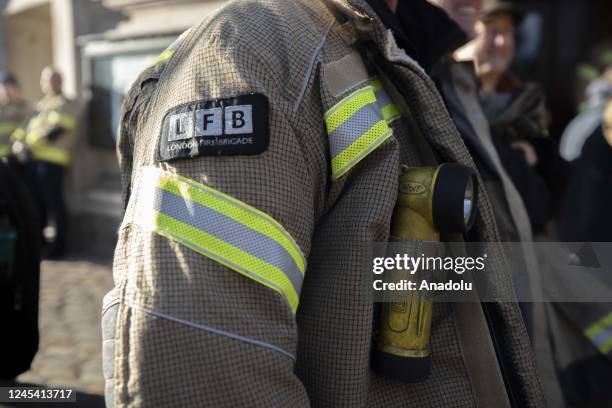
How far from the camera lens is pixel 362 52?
49.3 inches

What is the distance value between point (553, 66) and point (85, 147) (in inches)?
201

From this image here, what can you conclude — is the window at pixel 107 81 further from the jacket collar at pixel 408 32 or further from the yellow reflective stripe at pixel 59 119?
the jacket collar at pixel 408 32

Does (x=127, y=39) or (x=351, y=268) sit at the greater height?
(x=351, y=268)

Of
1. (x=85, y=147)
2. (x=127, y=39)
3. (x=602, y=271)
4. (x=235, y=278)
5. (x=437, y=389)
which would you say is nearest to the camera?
(x=235, y=278)

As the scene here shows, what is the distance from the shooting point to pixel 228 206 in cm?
96

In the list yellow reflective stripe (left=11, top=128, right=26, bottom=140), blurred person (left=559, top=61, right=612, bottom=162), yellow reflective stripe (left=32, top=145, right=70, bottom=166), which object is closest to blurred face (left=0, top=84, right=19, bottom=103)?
yellow reflective stripe (left=11, top=128, right=26, bottom=140)

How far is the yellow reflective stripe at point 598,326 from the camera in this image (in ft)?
5.95

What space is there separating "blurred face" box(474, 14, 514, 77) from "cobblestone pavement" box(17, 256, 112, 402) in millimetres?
2374

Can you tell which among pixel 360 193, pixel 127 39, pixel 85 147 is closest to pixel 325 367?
pixel 360 193

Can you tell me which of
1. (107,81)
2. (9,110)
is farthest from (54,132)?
(9,110)

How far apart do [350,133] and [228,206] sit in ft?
0.92

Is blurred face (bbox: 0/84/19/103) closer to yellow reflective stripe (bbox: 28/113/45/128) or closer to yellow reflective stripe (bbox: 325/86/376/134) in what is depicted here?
yellow reflective stripe (bbox: 28/113/45/128)

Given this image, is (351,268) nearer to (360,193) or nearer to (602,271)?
(360,193)

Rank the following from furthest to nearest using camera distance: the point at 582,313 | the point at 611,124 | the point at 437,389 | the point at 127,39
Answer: the point at 127,39, the point at 611,124, the point at 582,313, the point at 437,389
